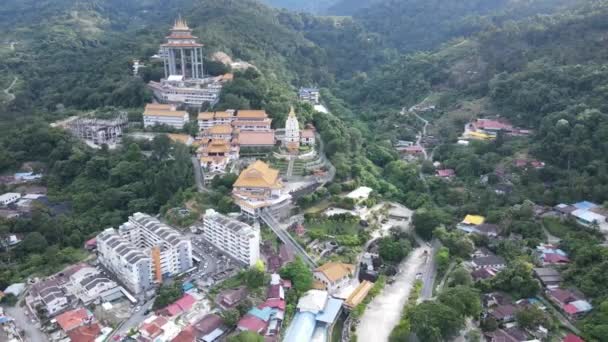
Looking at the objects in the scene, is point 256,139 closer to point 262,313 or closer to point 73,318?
point 262,313

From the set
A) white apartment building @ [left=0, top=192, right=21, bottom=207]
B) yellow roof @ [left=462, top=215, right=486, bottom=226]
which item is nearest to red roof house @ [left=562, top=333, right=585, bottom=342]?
yellow roof @ [left=462, top=215, right=486, bottom=226]

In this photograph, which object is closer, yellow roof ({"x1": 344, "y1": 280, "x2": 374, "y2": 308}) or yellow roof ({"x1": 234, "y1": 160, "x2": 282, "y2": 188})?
yellow roof ({"x1": 344, "y1": 280, "x2": 374, "y2": 308})

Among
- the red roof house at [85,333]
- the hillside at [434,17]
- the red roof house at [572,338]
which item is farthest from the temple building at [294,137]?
the hillside at [434,17]

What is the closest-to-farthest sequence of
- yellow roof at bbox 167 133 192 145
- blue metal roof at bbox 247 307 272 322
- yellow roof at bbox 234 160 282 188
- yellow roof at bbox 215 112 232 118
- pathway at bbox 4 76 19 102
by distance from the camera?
blue metal roof at bbox 247 307 272 322 < yellow roof at bbox 234 160 282 188 < yellow roof at bbox 167 133 192 145 < yellow roof at bbox 215 112 232 118 < pathway at bbox 4 76 19 102

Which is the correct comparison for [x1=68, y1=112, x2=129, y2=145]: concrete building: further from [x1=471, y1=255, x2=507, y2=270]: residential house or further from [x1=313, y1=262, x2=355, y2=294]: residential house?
[x1=471, y1=255, x2=507, y2=270]: residential house

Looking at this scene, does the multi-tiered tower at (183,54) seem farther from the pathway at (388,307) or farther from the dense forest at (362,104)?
the pathway at (388,307)

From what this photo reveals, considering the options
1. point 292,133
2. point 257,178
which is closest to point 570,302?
point 257,178
